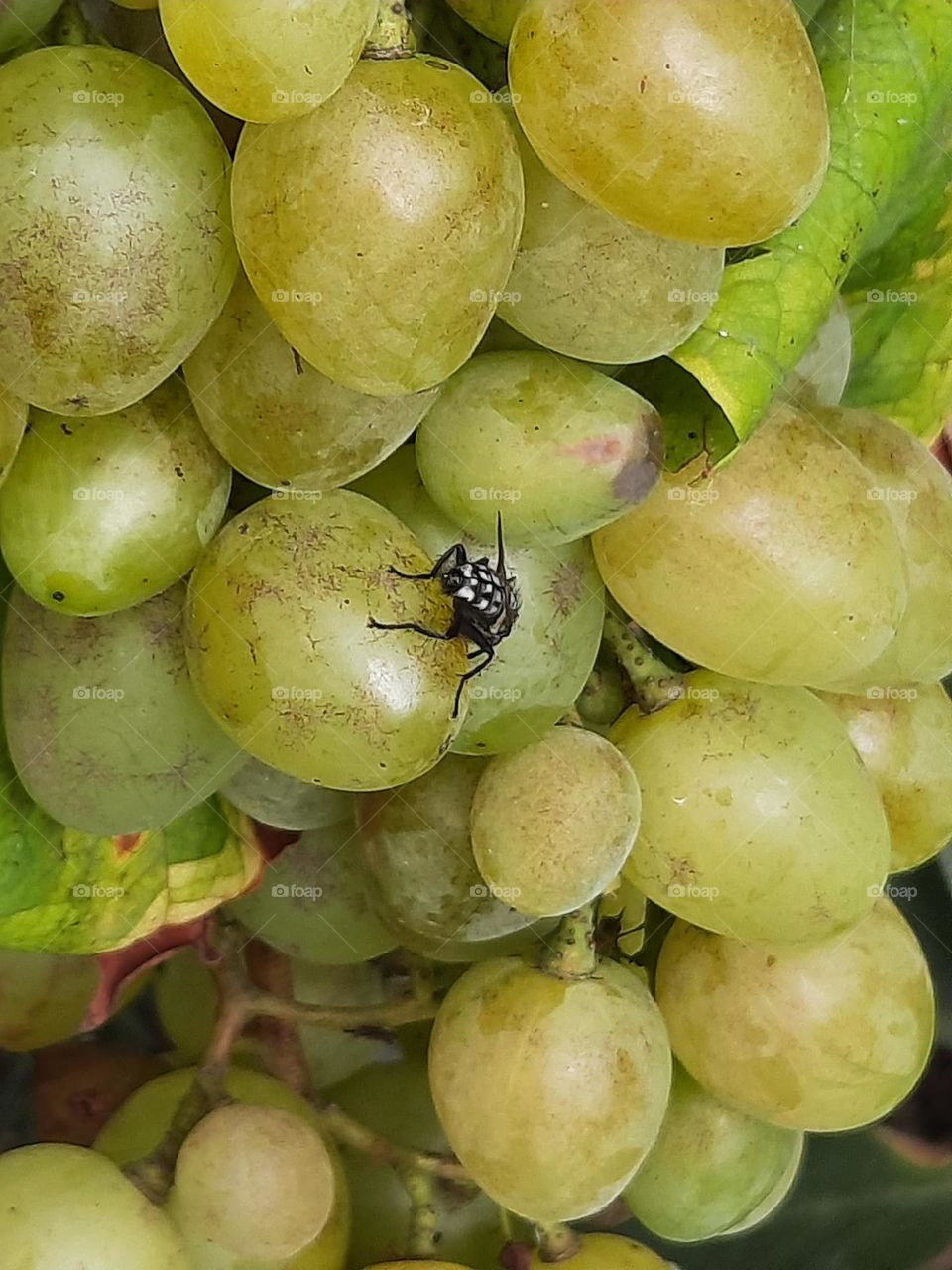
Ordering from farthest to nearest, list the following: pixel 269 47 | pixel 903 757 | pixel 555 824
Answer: pixel 903 757 < pixel 555 824 < pixel 269 47

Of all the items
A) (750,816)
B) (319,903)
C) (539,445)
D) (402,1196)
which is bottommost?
(402,1196)

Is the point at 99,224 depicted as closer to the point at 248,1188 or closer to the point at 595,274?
the point at 595,274

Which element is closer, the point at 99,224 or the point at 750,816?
the point at 99,224

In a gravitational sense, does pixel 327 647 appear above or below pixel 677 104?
below

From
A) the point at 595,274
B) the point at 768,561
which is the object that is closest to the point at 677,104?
the point at 595,274

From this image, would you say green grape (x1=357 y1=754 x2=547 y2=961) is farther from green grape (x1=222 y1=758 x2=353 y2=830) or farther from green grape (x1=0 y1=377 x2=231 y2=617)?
green grape (x1=0 y1=377 x2=231 y2=617)

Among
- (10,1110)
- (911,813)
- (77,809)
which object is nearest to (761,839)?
(911,813)

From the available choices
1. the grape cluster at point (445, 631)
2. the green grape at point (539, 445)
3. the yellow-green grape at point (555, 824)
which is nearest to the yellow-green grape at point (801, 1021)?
the grape cluster at point (445, 631)

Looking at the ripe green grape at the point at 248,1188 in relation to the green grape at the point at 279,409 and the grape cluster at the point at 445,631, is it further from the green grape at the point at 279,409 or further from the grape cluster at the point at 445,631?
the green grape at the point at 279,409

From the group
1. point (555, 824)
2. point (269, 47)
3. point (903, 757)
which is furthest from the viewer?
point (903, 757)
